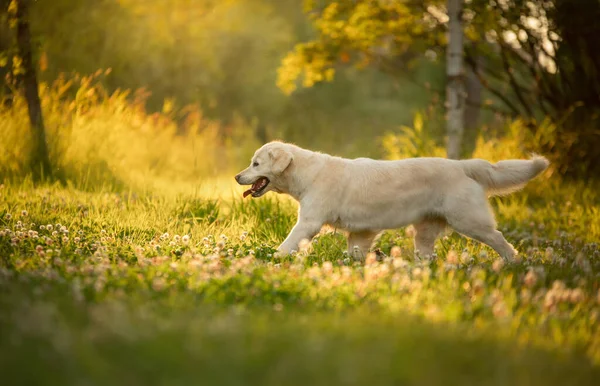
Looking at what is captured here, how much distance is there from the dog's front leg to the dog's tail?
158 cm

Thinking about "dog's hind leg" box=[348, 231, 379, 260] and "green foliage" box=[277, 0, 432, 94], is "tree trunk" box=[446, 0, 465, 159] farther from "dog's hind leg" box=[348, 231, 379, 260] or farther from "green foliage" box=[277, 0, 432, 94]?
"dog's hind leg" box=[348, 231, 379, 260]

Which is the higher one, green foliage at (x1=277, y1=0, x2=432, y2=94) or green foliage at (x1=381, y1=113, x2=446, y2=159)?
green foliage at (x1=277, y1=0, x2=432, y2=94)

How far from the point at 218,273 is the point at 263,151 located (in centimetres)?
212

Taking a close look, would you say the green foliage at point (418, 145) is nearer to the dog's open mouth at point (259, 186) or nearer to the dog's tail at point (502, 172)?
the dog's tail at point (502, 172)

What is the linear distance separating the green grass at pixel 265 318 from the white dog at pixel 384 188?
374 mm

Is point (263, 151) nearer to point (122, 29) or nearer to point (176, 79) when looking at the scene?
point (122, 29)

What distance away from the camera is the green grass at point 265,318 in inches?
113

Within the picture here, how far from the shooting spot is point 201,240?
6160 mm

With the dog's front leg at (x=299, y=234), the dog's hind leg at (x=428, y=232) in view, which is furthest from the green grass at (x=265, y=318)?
the dog's hind leg at (x=428, y=232)

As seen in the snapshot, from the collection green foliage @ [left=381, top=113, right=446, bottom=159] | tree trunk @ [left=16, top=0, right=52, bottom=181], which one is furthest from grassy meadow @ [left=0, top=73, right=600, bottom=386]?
green foliage @ [left=381, top=113, right=446, bottom=159]

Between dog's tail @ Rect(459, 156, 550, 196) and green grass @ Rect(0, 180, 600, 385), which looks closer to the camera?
green grass @ Rect(0, 180, 600, 385)

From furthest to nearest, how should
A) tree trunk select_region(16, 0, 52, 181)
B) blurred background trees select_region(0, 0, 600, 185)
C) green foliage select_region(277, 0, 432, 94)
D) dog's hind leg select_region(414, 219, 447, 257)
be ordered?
1. green foliage select_region(277, 0, 432, 94)
2. blurred background trees select_region(0, 0, 600, 185)
3. tree trunk select_region(16, 0, 52, 181)
4. dog's hind leg select_region(414, 219, 447, 257)

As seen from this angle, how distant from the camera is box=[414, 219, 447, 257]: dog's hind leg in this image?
6652 mm

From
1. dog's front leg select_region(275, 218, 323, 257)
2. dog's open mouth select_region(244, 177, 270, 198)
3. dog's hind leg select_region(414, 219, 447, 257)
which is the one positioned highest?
dog's open mouth select_region(244, 177, 270, 198)
